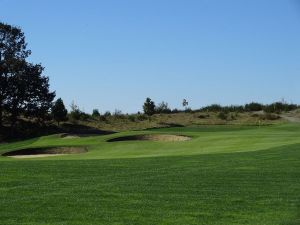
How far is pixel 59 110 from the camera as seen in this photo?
138 ft

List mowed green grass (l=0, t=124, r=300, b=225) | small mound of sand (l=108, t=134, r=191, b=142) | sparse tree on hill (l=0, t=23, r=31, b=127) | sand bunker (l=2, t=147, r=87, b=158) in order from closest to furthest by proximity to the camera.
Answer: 1. mowed green grass (l=0, t=124, r=300, b=225)
2. sand bunker (l=2, t=147, r=87, b=158)
3. small mound of sand (l=108, t=134, r=191, b=142)
4. sparse tree on hill (l=0, t=23, r=31, b=127)

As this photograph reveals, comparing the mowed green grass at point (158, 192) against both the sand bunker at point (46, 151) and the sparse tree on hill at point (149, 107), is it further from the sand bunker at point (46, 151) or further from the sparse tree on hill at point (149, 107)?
the sparse tree on hill at point (149, 107)

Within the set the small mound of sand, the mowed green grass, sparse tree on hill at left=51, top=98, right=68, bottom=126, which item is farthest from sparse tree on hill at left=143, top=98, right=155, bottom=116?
the mowed green grass

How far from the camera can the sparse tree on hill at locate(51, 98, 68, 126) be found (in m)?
42.0

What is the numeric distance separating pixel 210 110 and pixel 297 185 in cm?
3955

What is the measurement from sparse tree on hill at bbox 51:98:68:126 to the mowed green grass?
26.5 m

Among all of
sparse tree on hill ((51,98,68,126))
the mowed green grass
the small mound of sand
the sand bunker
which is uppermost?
sparse tree on hill ((51,98,68,126))

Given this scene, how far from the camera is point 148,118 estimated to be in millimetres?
45625

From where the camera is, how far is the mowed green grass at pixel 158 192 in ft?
26.7

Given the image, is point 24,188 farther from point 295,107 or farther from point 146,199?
point 295,107

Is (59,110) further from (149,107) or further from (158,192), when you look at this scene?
(158,192)

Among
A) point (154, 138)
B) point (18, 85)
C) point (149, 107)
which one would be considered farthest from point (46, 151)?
point (149, 107)

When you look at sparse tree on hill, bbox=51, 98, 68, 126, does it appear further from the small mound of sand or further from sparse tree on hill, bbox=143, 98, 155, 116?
the small mound of sand

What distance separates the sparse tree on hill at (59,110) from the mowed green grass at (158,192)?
2652 centimetres
